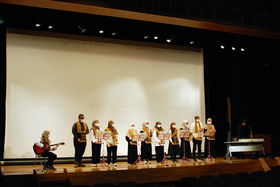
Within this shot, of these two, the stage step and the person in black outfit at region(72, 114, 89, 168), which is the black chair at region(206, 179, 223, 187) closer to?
the stage step

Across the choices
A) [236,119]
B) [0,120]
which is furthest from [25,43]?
[236,119]

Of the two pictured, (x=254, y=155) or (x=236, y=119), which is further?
(x=236, y=119)

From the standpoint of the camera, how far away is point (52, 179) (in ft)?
20.6

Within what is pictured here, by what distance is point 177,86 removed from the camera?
10.3 meters

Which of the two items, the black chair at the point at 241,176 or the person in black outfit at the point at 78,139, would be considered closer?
the black chair at the point at 241,176

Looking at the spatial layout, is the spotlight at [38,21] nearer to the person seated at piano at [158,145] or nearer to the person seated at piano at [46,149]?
the person seated at piano at [46,149]

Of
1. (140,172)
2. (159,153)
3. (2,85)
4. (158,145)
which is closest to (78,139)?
(140,172)

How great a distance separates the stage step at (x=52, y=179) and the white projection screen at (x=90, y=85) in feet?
7.26

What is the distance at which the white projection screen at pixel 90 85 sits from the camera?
27.4ft

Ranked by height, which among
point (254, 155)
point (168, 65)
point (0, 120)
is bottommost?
point (254, 155)

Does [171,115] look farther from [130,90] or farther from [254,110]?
[254,110]

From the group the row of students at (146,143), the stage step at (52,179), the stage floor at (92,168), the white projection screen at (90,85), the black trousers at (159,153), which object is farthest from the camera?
the white projection screen at (90,85)

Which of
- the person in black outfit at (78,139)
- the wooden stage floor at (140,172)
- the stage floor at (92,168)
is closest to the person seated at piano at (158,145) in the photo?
the stage floor at (92,168)

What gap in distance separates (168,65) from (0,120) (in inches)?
223
